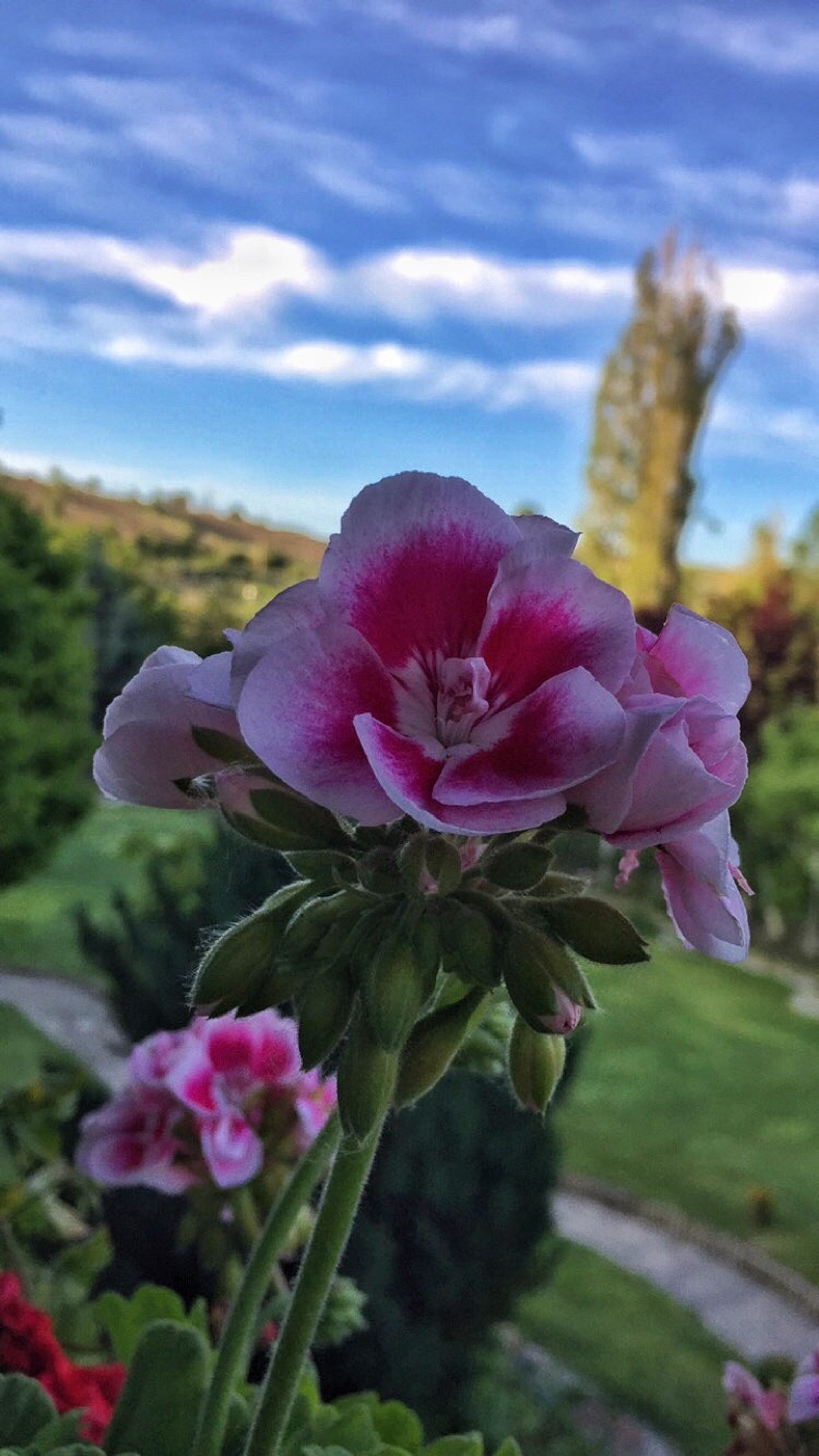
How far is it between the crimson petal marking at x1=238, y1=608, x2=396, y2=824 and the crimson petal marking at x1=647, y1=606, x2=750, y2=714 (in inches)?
4.2

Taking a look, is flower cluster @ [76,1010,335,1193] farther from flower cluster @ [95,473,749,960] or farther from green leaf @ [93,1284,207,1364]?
flower cluster @ [95,473,749,960]

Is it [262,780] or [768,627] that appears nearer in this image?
[262,780]

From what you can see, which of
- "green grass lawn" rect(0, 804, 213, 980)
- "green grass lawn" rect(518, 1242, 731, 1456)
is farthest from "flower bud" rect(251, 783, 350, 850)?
"green grass lawn" rect(0, 804, 213, 980)

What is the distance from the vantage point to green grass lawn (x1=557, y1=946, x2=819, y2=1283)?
4.52 m

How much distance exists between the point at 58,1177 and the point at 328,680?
0.87m

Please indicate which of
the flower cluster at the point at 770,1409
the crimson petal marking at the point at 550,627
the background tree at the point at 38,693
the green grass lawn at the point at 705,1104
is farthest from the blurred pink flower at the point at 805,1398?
the background tree at the point at 38,693

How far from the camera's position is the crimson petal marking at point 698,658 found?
0.46 metres

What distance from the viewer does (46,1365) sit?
71 cm

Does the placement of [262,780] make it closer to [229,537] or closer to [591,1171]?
[591,1171]

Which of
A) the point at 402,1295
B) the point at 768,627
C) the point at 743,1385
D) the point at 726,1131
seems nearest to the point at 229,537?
the point at 768,627

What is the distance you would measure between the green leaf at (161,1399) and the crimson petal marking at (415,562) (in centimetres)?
33

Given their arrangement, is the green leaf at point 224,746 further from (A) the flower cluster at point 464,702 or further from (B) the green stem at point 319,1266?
(B) the green stem at point 319,1266

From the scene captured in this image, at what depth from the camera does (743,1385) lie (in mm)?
979

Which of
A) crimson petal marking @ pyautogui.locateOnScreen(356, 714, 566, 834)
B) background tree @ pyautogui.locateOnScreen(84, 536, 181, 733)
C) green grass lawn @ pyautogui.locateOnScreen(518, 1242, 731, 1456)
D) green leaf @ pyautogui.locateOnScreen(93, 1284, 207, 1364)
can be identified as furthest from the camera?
background tree @ pyautogui.locateOnScreen(84, 536, 181, 733)
